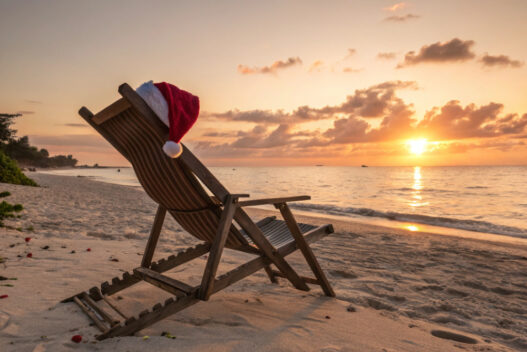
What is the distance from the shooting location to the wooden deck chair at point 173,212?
224cm

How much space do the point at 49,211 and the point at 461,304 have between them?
831 centimetres

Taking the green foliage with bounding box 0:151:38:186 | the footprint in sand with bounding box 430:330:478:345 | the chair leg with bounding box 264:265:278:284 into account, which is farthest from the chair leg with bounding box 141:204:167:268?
the green foliage with bounding box 0:151:38:186

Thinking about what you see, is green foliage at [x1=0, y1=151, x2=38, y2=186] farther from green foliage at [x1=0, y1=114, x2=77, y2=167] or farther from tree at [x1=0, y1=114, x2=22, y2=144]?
tree at [x1=0, y1=114, x2=22, y2=144]

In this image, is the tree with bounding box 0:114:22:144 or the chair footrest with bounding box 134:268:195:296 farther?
the tree with bounding box 0:114:22:144

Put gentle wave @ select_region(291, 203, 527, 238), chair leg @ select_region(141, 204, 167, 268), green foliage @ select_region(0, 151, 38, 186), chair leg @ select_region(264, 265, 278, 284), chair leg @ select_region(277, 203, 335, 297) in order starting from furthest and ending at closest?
green foliage @ select_region(0, 151, 38, 186), gentle wave @ select_region(291, 203, 527, 238), chair leg @ select_region(264, 265, 278, 284), chair leg @ select_region(141, 204, 167, 268), chair leg @ select_region(277, 203, 335, 297)

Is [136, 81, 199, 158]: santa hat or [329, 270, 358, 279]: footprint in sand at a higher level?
[136, 81, 199, 158]: santa hat

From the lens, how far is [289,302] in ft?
10.6

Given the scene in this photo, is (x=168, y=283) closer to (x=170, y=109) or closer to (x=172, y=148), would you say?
(x=172, y=148)

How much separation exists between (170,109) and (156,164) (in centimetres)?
50

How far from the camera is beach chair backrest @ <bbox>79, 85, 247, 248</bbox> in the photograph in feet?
7.38

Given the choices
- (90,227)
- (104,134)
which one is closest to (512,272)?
(104,134)

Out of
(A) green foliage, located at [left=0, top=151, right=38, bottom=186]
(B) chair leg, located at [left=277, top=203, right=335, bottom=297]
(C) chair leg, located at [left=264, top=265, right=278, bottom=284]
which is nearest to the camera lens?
(B) chair leg, located at [left=277, top=203, right=335, bottom=297]

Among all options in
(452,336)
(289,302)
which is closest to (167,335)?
(289,302)

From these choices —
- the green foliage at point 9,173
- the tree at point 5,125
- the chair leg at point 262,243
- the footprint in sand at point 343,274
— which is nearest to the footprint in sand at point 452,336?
the chair leg at point 262,243
